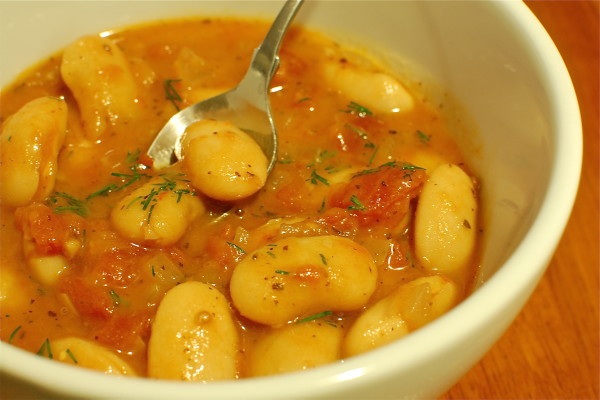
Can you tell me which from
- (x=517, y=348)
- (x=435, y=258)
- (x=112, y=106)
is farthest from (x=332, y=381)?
(x=112, y=106)

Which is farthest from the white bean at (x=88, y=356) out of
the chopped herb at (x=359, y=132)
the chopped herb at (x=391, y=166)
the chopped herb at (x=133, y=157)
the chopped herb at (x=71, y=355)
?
the chopped herb at (x=359, y=132)

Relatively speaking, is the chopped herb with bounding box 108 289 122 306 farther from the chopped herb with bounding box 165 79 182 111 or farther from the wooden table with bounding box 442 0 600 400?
the wooden table with bounding box 442 0 600 400

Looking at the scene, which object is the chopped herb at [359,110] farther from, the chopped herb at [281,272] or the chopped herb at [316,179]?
the chopped herb at [281,272]

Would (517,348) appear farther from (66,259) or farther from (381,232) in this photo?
(66,259)

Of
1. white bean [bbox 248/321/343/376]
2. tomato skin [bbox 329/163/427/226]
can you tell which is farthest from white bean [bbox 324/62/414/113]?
white bean [bbox 248/321/343/376]

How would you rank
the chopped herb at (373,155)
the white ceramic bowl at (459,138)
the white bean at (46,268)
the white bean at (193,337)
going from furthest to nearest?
the chopped herb at (373,155), the white bean at (46,268), the white bean at (193,337), the white ceramic bowl at (459,138)
